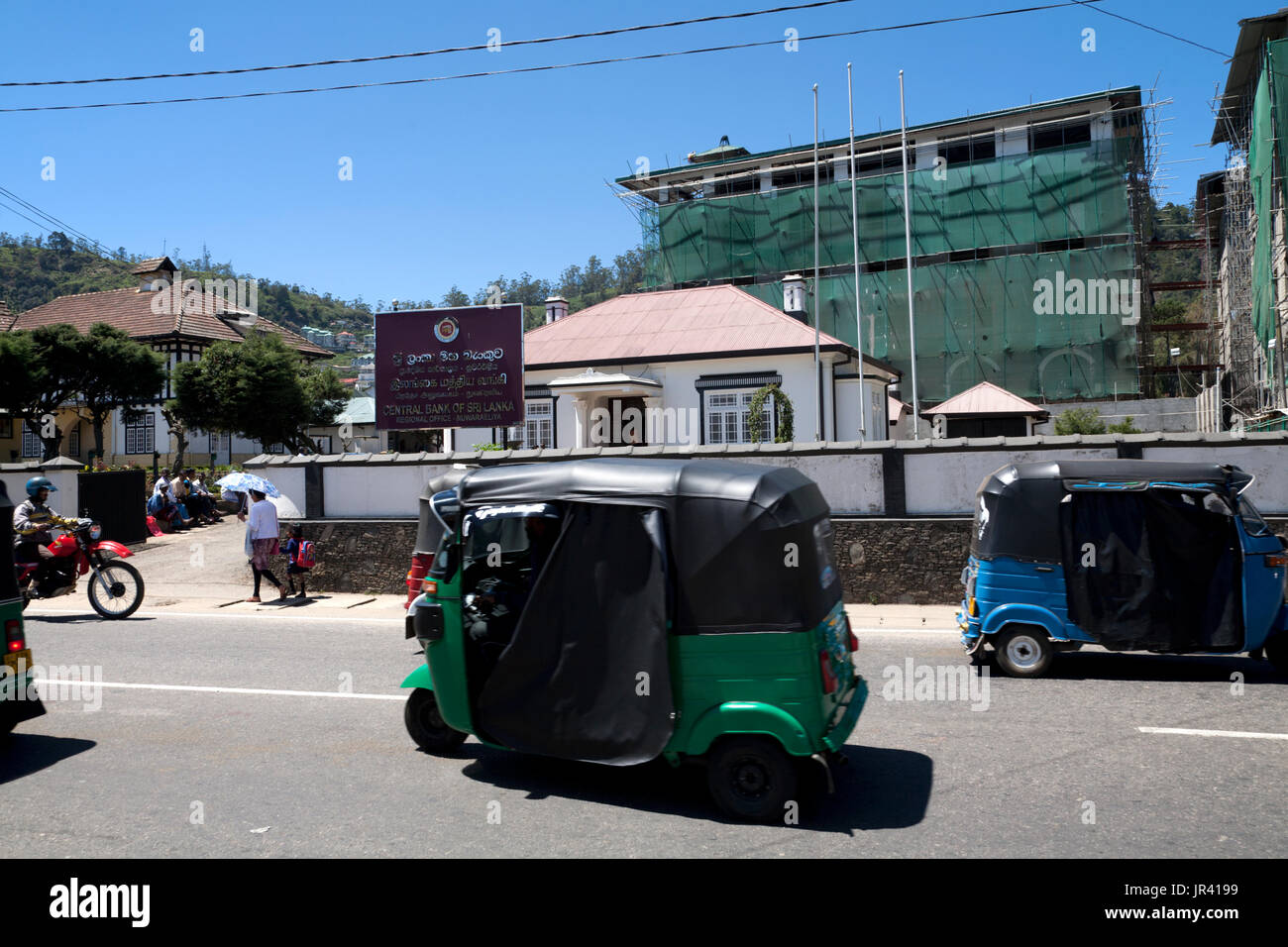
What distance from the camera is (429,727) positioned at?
6492 mm

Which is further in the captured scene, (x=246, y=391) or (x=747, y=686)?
(x=246, y=391)

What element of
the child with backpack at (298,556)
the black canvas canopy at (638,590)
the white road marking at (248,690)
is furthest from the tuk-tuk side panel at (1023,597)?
the child with backpack at (298,556)

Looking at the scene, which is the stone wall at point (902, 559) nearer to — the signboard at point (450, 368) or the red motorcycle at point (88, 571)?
the signboard at point (450, 368)

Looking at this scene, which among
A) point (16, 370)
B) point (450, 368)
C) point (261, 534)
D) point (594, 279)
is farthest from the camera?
point (594, 279)

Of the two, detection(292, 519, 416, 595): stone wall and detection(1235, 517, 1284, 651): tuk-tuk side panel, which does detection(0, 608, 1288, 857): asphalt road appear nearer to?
detection(1235, 517, 1284, 651): tuk-tuk side panel

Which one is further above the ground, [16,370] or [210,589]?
[16,370]

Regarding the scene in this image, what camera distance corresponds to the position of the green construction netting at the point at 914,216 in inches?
1764

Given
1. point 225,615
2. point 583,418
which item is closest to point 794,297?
point 583,418

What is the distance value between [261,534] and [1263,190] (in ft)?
105

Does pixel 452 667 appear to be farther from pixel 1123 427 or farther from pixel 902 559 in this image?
pixel 1123 427

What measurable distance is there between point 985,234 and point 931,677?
140 ft

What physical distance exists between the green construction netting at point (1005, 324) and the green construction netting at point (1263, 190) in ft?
29.2

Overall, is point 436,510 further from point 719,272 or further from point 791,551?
point 719,272
